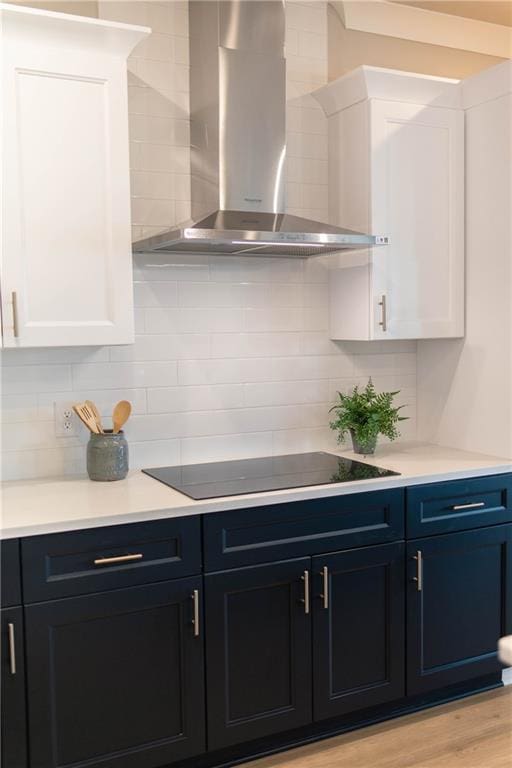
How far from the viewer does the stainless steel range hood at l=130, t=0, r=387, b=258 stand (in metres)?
2.88

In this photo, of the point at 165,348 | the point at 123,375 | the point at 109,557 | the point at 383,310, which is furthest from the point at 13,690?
the point at 383,310

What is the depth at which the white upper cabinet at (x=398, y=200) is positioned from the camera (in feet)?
10.4

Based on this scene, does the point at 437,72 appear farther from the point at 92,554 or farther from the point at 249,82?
the point at 92,554

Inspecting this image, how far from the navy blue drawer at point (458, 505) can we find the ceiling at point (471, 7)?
7.06ft

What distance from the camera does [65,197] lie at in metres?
2.60

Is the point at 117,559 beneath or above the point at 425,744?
above

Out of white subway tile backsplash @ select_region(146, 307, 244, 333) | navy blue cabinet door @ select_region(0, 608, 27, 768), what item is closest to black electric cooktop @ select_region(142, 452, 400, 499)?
white subway tile backsplash @ select_region(146, 307, 244, 333)

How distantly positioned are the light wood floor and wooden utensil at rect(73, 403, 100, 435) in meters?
1.26

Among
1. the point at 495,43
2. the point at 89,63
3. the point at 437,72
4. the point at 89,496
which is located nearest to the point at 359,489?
the point at 89,496

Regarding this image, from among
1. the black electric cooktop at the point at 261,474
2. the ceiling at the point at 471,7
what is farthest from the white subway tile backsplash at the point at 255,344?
the ceiling at the point at 471,7

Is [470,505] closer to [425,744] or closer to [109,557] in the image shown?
[425,744]

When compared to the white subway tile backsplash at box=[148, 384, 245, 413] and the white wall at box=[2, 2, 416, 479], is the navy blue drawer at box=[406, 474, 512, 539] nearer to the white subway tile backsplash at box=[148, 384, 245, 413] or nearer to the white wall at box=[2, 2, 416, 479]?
the white wall at box=[2, 2, 416, 479]

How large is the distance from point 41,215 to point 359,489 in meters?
1.42

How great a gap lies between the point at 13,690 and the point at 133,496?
0.67m
